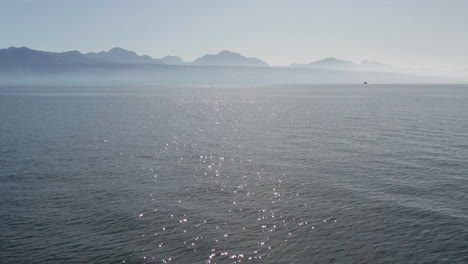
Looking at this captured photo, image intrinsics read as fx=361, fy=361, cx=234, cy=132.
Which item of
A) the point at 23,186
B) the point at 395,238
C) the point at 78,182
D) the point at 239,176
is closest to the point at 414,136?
the point at 239,176

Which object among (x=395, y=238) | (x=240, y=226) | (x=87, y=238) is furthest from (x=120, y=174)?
(x=395, y=238)

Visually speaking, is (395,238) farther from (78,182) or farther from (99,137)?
(99,137)

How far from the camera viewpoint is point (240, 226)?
Answer: 95.7 ft

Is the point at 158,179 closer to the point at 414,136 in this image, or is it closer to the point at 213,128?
the point at 213,128

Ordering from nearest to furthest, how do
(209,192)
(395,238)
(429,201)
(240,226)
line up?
(395,238)
(240,226)
(429,201)
(209,192)

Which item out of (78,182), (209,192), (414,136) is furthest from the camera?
(414,136)

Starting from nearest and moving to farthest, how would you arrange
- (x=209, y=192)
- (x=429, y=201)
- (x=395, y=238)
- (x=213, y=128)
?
(x=395, y=238)
(x=429, y=201)
(x=209, y=192)
(x=213, y=128)

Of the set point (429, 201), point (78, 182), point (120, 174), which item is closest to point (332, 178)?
point (429, 201)

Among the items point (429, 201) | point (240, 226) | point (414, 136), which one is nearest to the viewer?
point (240, 226)

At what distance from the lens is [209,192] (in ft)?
123

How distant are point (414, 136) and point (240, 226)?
5223cm

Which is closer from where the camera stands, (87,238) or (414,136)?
(87,238)

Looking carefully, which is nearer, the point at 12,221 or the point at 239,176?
the point at 12,221

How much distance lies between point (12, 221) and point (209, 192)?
17602mm
